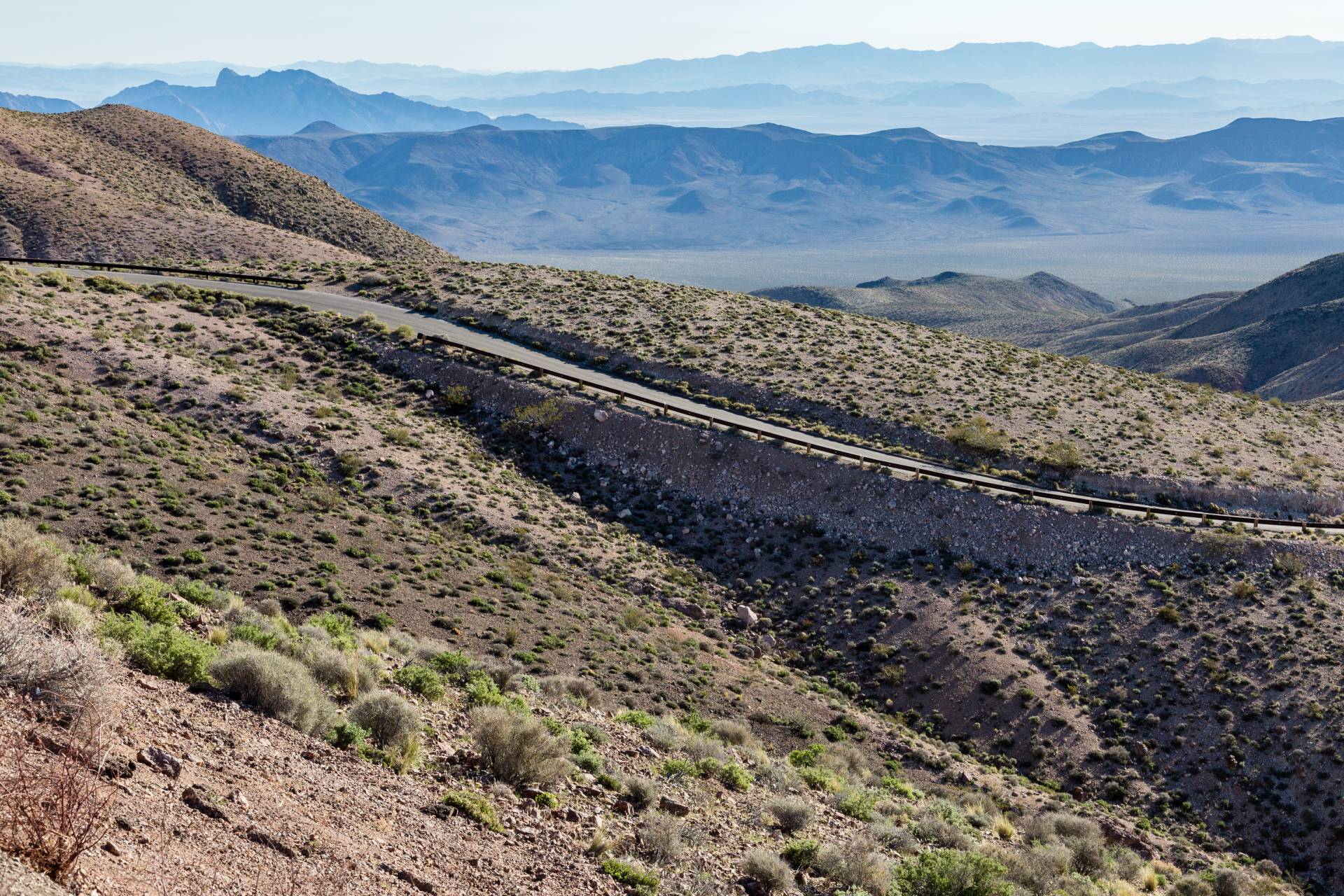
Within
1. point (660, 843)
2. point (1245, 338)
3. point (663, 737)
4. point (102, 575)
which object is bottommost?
point (663, 737)

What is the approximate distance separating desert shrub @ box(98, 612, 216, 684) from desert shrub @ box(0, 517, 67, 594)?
186cm

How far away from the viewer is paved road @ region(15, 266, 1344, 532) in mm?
32000

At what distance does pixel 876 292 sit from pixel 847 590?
13993 cm

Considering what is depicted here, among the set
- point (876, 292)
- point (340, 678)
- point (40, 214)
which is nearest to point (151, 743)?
point (340, 678)

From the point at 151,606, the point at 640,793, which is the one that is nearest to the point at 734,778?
the point at 640,793

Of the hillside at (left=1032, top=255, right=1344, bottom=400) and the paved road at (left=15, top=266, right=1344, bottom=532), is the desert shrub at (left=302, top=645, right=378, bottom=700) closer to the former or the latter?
the paved road at (left=15, top=266, right=1344, bottom=532)

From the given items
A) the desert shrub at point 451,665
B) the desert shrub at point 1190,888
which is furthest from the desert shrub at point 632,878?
the desert shrub at point 1190,888

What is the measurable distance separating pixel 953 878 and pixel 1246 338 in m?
110

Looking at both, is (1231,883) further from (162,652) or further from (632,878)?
(162,652)

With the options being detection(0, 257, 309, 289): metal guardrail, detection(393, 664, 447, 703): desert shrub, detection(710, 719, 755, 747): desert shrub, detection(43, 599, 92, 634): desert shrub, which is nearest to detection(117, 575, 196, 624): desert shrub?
detection(43, 599, 92, 634): desert shrub

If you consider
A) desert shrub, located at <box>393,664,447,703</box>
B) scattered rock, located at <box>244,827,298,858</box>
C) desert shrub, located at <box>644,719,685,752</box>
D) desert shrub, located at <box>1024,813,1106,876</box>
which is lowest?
desert shrub, located at <box>1024,813,1106,876</box>

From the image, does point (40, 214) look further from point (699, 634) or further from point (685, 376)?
point (699, 634)

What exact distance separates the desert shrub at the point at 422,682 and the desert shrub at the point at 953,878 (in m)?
6.73

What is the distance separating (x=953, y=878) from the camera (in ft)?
38.6
